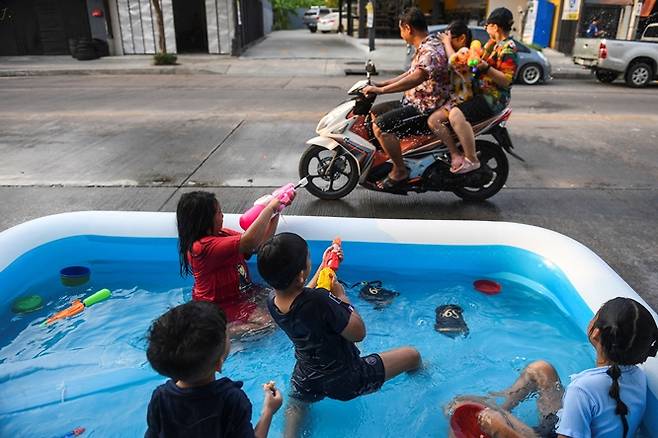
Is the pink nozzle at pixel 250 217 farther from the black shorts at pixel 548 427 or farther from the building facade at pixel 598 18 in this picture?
the building facade at pixel 598 18

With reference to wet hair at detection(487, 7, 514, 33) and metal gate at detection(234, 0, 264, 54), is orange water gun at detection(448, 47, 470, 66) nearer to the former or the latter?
wet hair at detection(487, 7, 514, 33)

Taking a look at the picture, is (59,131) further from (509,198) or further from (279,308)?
(279,308)

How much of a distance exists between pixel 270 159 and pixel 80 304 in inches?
154

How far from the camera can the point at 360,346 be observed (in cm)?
393

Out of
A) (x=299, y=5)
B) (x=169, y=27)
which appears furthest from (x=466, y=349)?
(x=299, y=5)

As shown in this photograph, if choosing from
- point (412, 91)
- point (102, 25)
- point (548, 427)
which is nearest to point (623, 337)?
point (548, 427)

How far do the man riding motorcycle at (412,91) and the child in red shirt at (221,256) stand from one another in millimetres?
1988

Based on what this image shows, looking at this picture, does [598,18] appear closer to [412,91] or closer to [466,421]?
[412,91]

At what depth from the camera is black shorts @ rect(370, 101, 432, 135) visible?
562 centimetres

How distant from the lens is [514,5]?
23.9m

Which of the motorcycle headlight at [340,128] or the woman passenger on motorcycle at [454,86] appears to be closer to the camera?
the woman passenger on motorcycle at [454,86]

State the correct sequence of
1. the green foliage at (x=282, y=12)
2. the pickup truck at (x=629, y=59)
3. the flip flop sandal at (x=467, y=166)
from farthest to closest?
the green foliage at (x=282, y=12)
the pickup truck at (x=629, y=59)
the flip flop sandal at (x=467, y=166)

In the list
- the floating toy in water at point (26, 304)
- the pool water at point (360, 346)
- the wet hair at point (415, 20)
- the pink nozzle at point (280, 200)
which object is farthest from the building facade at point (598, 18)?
the floating toy in water at point (26, 304)

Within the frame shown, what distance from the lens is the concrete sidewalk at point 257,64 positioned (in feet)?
56.9
